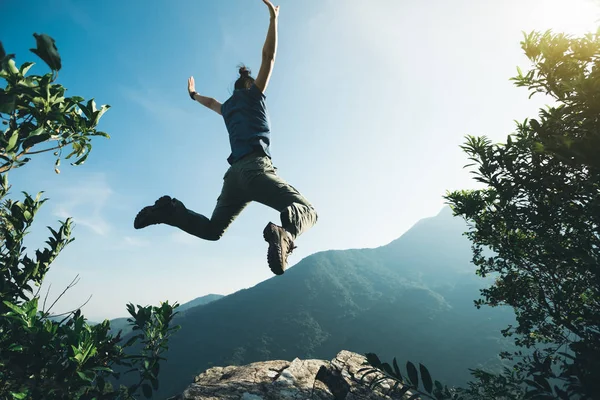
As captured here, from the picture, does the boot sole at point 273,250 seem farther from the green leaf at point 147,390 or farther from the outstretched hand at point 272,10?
the outstretched hand at point 272,10

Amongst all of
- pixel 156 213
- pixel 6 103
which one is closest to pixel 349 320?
pixel 156 213

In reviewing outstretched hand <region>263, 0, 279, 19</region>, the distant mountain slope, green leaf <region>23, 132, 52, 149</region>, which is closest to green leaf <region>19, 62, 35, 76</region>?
green leaf <region>23, 132, 52, 149</region>

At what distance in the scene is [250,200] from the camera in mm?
3410

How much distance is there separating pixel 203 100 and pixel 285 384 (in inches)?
172

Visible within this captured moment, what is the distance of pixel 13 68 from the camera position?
53.7 inches

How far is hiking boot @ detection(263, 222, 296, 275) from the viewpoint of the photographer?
2229 millimetres

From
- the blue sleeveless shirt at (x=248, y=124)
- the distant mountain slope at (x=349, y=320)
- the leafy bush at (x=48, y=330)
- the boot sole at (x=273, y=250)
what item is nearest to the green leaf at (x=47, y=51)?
the leafy bush at (x=48, y=330)

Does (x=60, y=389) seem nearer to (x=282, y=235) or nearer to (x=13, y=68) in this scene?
(x=282, y=235)

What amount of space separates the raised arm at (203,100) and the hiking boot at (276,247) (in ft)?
9.42

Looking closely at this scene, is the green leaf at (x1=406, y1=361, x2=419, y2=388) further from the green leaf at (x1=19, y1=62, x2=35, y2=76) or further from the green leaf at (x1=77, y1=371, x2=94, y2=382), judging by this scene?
the green leaf at (x1=19, y1=62, x2=35, y2=76)

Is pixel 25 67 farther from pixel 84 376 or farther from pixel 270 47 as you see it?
pixel 270 47

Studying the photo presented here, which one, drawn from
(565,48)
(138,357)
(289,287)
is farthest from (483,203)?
(289,287)

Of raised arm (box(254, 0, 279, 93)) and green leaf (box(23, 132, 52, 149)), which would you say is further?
raised arm (box(254, 0, 279, 93))

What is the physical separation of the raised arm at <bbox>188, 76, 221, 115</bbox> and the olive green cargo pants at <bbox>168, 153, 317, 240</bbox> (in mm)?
1686
